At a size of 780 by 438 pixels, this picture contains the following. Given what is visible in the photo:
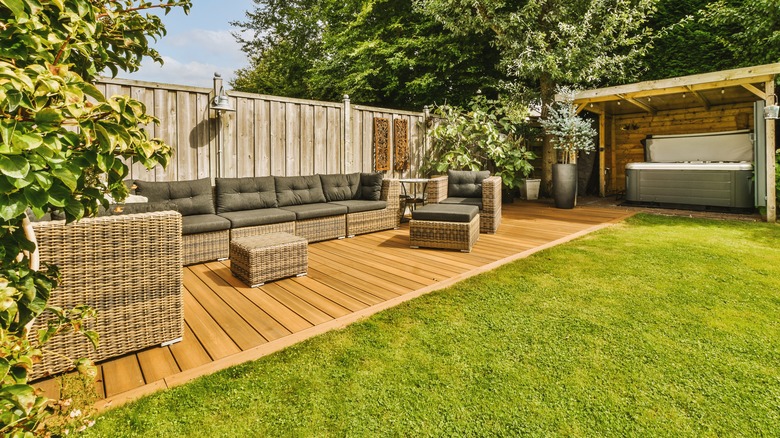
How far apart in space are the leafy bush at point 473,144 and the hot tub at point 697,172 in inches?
87.0

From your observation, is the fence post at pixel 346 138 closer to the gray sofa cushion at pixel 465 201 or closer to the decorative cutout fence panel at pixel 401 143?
the decorative cutout fence panel at pixel 401 143

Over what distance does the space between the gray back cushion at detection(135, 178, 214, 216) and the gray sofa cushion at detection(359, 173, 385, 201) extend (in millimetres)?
1988

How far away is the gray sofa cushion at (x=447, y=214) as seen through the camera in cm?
416

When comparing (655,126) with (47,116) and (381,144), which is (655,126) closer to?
(381,144)

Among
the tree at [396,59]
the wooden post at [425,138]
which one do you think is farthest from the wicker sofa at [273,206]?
the tree at [396,59]

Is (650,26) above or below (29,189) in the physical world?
above

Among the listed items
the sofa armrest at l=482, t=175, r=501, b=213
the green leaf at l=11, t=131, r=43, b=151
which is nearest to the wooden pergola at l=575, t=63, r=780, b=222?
the sofa armrest at l=482, t=175, r=501, b=213

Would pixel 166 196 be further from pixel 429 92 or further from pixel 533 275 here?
pixel 429 92

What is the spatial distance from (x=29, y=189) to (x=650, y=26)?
1076 centimetres

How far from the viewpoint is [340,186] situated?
5.39 metres

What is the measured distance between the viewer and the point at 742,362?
1.91 metres

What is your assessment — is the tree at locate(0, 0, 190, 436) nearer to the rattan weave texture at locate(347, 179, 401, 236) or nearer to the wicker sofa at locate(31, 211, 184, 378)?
the wicker sofa at locate(31, 211, 184, 378)

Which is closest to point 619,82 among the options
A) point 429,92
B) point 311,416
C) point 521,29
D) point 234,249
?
point 521,29

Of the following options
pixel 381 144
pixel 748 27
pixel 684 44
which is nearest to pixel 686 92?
pixel 748 27
